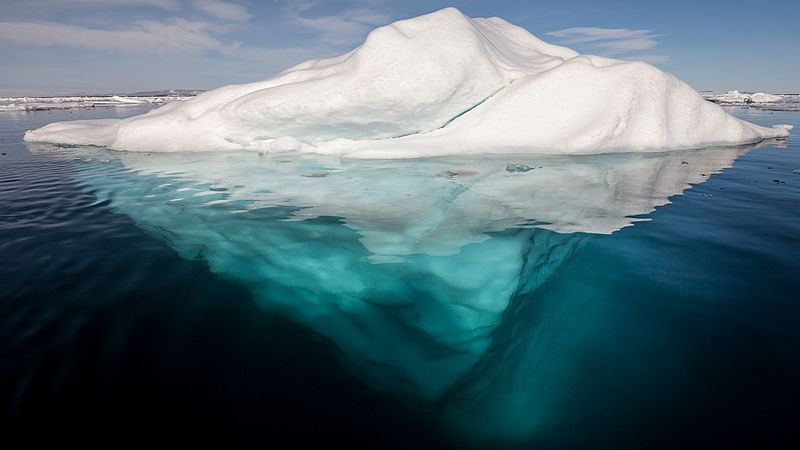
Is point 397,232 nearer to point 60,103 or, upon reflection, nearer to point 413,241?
point 413,241

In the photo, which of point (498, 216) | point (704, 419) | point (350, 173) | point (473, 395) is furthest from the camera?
point (350, 173)

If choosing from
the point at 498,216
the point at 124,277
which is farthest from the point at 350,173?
the point at 124,277

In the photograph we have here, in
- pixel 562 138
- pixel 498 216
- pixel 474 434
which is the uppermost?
pixel 562 138

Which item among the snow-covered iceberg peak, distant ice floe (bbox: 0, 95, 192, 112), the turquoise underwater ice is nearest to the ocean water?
the turquoise underwater ice

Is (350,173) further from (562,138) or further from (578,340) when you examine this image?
(578,340)

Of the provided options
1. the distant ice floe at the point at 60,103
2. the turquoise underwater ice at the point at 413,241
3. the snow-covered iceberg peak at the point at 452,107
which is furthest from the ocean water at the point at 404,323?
the distant ice floe at the point at 60,103

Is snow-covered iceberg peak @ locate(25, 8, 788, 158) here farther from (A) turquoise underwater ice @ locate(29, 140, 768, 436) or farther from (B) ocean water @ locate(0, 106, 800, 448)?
(B) ocean water @ locate(0, 106, 800, 448)
